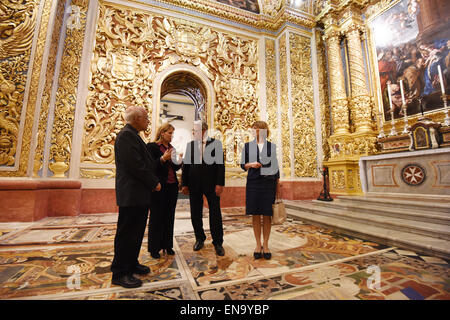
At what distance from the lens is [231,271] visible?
1835 millimetres

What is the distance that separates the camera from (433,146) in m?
3.56

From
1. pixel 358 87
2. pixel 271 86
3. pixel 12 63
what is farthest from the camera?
pixel 271 86

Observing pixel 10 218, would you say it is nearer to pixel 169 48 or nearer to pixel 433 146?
pixel 169 48

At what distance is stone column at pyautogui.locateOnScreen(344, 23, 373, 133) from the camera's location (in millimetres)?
5562

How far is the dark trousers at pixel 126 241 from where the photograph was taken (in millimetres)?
1600

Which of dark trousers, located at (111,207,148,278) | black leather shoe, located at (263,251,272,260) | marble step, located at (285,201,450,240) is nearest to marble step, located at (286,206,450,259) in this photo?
marble step, located at (285,201,450,240)

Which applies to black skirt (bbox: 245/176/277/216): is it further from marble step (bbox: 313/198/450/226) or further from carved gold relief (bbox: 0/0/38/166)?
carved gold relief (bbox: 0/0/38/166)

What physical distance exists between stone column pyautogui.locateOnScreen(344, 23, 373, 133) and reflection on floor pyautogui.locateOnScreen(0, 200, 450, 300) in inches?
158

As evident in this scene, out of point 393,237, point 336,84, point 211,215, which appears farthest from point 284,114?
point 211,215

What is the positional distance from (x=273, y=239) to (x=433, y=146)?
10.8 feet

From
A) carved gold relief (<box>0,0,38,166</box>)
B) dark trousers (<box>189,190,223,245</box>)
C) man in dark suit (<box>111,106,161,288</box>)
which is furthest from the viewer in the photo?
carved gold relief (<box>0,0,38,166</box>)

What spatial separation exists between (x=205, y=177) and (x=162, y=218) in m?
0.65

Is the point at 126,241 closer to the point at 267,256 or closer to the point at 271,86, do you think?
the point at 267,256
